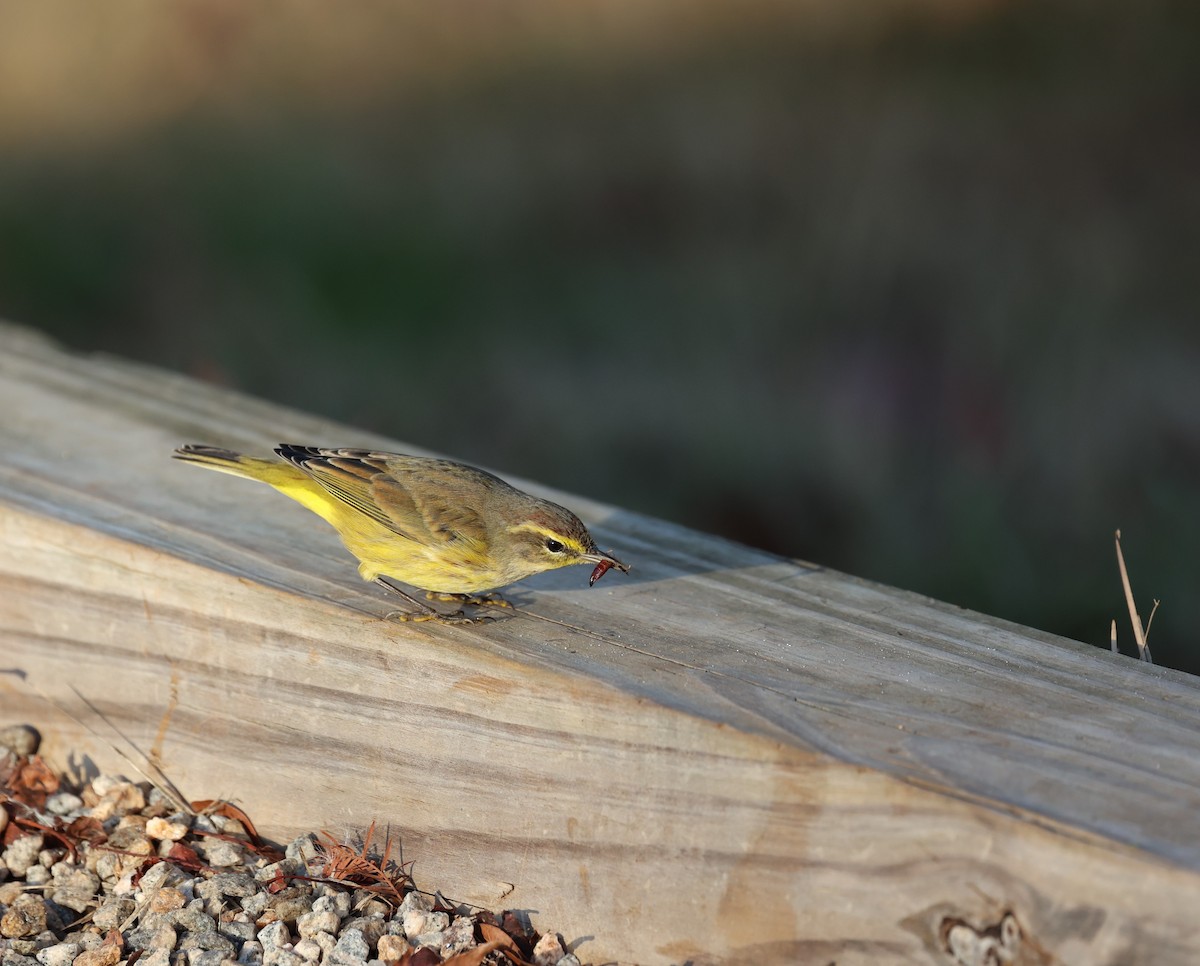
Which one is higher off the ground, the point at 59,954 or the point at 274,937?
the point at 274,937

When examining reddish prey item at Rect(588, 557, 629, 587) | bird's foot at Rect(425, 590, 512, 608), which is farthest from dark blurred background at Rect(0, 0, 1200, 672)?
bird's foot at Rect(425, 590, 512, 608)

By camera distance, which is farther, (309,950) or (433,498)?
(433,498)

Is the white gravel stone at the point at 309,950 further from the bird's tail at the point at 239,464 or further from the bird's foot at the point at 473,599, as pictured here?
the bird's tail at the point at 239,464

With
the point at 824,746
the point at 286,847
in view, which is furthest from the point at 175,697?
the point at 824,746

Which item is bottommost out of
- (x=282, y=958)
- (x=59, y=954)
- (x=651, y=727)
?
(x=59, y=954)

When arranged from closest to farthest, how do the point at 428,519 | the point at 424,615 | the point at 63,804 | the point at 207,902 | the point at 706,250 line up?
the point at 207,902 → the point at 424,615 → the point at 63,804 → the point at 428,519 → the point at 706,250

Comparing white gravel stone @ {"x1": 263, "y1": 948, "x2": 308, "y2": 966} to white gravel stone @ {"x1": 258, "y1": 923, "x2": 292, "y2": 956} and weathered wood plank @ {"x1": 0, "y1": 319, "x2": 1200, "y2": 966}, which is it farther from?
weathered wood plank @ {"x1": 0, "y1": 319, "x2": 1200, "y2": 966}

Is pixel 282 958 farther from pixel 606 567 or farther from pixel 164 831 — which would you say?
pixel 606 567

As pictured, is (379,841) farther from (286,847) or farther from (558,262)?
(558,262)

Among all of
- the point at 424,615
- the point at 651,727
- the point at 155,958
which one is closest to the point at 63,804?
the point at 155,958
